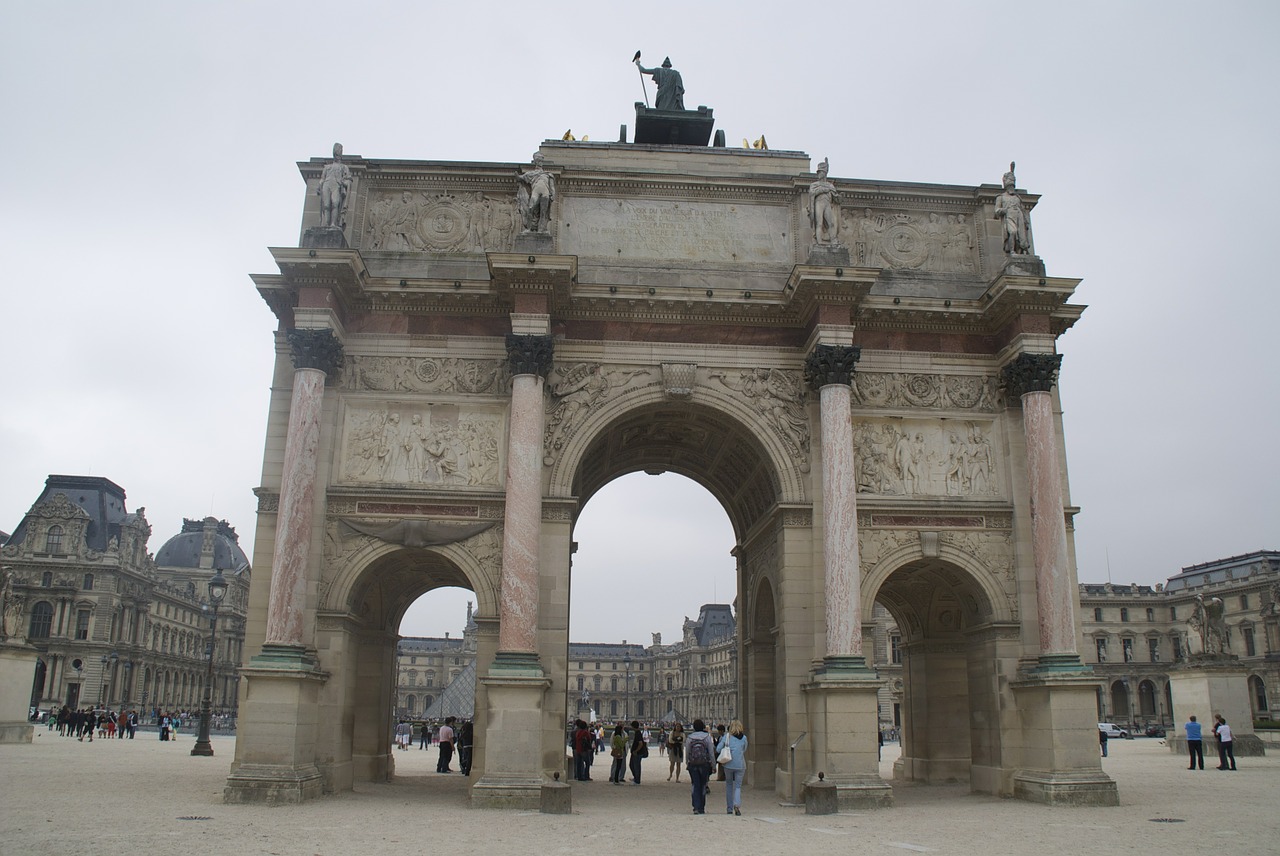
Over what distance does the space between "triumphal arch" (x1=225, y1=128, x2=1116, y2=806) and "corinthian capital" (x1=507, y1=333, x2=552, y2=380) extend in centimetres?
5

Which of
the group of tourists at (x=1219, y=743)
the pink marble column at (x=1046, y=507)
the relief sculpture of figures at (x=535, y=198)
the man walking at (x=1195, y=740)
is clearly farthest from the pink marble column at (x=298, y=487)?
the man walking at (x=1195, y=740)

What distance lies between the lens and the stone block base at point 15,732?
3347 cm

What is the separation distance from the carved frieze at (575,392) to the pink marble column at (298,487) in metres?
4.64

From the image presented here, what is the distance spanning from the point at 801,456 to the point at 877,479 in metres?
1.70

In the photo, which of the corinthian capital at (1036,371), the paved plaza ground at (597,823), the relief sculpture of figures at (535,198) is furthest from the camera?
the relief sculpture of figures at (535,198)

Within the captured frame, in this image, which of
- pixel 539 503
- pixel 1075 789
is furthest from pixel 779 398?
pixel 1075 789

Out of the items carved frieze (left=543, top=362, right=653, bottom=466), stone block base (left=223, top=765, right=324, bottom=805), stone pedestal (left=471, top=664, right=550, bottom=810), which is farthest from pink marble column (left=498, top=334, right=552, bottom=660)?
stone block base (left=223, top=765, right=324, bottom=805)

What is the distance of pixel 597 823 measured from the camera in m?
15.8

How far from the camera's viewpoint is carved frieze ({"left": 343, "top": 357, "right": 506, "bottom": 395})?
71.1 ft

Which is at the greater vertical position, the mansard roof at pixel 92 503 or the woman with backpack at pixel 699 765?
the mansard roof at pixel 92 503

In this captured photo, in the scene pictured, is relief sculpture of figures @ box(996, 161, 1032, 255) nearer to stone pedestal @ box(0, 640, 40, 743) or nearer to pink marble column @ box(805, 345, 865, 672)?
pink marble column @ box(805, 345, 865, 672)

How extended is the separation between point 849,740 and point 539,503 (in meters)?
7.50

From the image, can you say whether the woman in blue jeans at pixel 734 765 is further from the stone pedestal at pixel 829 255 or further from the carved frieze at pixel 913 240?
the carved frieze at pixel 913 240

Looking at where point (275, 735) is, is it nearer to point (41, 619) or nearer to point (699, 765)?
point (699, 765)
